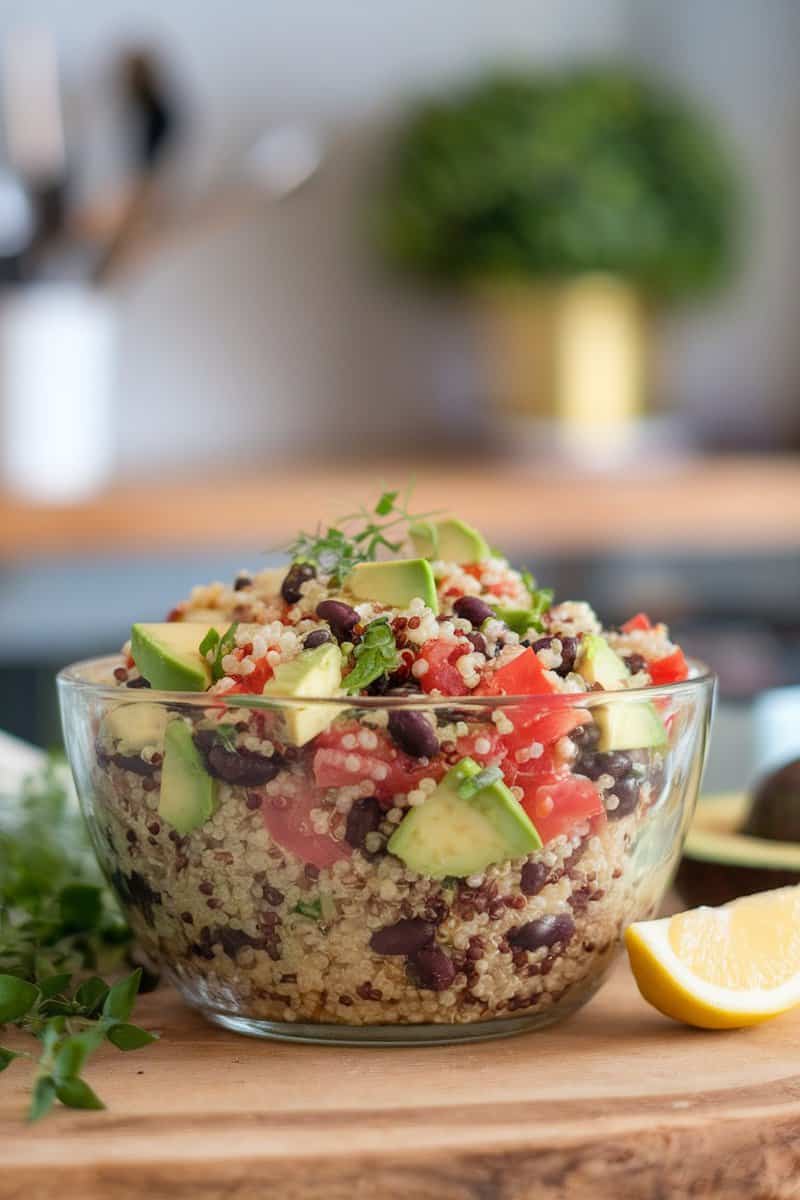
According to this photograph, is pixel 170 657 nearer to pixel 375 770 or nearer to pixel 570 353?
pixel 375 770

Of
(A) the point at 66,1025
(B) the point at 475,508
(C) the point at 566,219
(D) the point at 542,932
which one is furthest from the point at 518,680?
(C) the point at 566,219

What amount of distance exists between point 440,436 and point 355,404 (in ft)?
0.64

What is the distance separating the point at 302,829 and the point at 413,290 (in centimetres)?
250

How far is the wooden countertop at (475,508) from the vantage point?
7.77 ft

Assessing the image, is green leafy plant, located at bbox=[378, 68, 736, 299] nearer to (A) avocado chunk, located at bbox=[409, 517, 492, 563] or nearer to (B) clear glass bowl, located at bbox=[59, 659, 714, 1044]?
(A) avocado chunk, located at bbox=[409, 517, 492, 563]

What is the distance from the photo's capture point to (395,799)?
Answer: 78cm

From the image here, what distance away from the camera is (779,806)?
108 centimetres

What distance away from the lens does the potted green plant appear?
282 cm

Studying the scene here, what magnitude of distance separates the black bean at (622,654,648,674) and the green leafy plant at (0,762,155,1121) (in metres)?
0.32

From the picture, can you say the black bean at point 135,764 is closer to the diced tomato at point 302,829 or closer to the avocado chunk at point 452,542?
the diced tomato at point 302,829

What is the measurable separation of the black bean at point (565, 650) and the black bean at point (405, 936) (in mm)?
151

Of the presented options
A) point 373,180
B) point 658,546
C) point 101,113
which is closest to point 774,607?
point 658,546

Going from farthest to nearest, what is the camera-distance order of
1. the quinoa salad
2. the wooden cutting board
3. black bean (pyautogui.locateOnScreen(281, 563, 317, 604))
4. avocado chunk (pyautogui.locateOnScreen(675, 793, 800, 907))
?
avocado chunk (pyautogui.locateOnScreen(675, 793, 800, 907))
black bean (pyautogui.locateOnScreen(281, 563, 317, 604))
the quinoa salad
the wooden cutting board

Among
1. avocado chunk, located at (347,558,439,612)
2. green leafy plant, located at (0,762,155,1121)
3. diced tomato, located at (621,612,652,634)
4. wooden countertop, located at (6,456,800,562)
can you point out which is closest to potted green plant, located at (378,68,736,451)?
wooden countertop, located at (6,456,800,562)
